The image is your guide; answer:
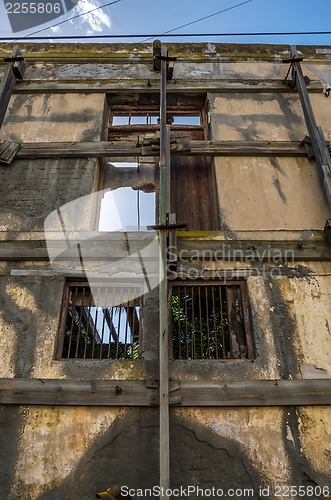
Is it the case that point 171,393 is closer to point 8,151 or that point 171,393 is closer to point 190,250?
point 190,250

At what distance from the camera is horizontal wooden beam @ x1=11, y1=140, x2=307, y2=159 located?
679cm

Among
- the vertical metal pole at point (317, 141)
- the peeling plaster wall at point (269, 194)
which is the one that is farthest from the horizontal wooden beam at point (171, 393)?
the vertical metal pole at point (317, 141)

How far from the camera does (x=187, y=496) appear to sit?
13.9ft

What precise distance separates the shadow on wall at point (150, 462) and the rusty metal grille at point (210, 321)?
0.95 meters

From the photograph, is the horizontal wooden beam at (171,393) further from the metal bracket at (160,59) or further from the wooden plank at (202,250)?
the metal bracket at (160,59)

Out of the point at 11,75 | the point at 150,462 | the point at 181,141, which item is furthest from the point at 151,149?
the point at 150,462

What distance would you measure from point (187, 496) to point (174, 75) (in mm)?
7338

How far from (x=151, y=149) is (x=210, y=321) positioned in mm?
3030

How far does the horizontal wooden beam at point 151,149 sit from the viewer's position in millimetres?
6789

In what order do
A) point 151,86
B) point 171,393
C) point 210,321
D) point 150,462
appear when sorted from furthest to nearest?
point 151,86, point 210,321, point 171,393, point 150,462

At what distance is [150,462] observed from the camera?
4.37 meters

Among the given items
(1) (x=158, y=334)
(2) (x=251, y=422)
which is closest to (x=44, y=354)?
(1) (x=158, y=334)

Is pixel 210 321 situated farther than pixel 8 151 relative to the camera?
No

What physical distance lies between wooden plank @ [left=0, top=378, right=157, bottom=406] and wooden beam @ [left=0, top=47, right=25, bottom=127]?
15.7ft
